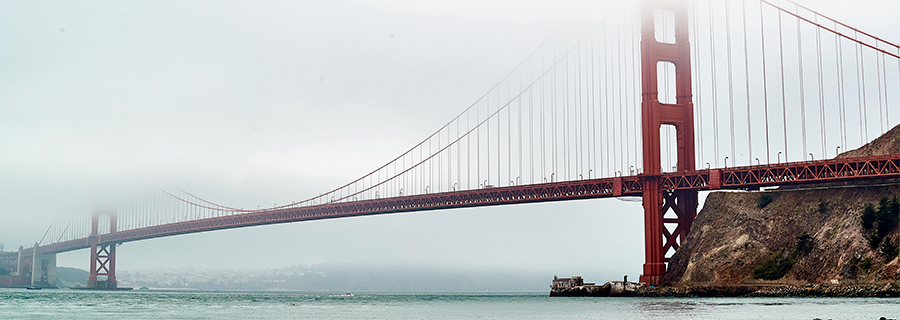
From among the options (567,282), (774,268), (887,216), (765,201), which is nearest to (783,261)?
(774,268)

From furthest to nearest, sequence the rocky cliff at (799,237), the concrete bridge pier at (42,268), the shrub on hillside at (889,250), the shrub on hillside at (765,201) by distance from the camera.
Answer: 1. the concrete bridge pier at (42,268)
2. the shrub on hillside at (765,201)
3. the rocky cliff at (799,237)
4. the shrub on hillside at (889,250)

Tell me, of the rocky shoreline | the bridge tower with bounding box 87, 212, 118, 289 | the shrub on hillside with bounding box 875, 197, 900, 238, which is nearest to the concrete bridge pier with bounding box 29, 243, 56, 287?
the bridge tower with bounding box 87, 212, 118, 289

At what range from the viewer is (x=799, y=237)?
57.6 metres

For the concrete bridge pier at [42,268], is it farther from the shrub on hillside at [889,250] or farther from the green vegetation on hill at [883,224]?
the shrub on hillside at [889,250]

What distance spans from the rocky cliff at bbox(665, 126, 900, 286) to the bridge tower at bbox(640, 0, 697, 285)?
4.68 feet

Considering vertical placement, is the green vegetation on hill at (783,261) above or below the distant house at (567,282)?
above

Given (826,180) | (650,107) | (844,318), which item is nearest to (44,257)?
(650,107)

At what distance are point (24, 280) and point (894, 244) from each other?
12266cm

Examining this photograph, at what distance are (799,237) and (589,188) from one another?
14.3m

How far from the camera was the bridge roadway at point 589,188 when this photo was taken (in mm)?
53125

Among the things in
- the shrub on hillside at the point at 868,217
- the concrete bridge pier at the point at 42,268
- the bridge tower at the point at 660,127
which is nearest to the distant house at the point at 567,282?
the bridge tower at the point at 660,127

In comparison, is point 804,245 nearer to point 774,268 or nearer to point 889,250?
point 774,268

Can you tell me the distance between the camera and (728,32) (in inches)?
2409

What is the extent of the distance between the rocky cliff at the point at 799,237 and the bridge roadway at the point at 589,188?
2.72m
